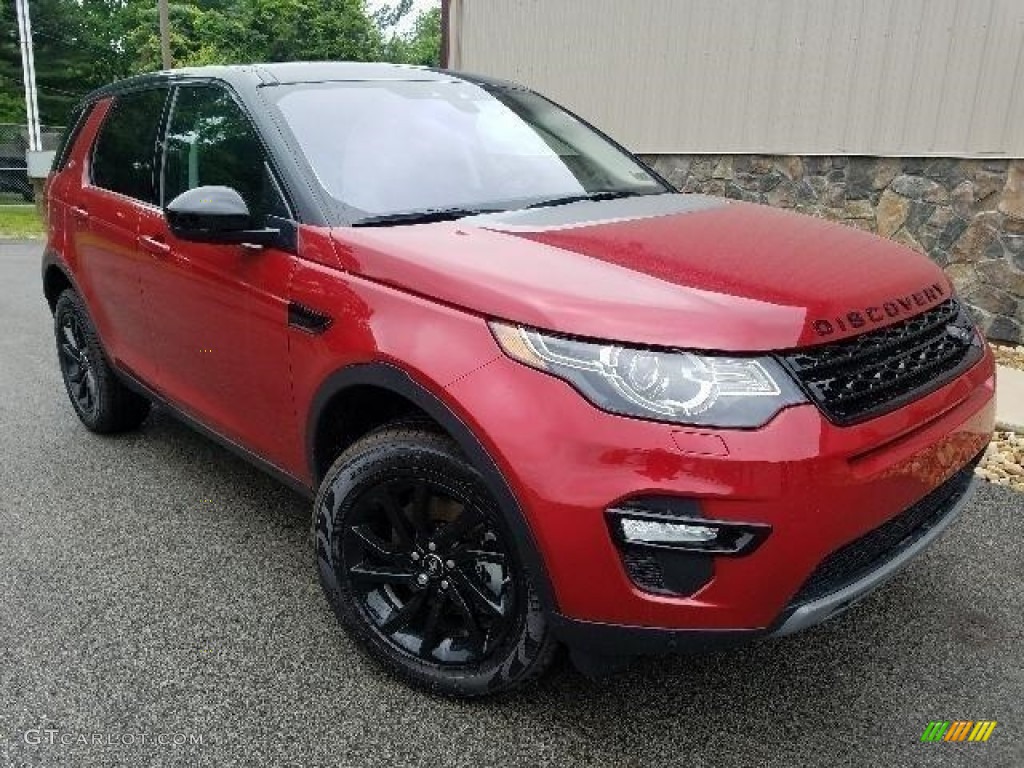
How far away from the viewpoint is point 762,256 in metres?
2.26

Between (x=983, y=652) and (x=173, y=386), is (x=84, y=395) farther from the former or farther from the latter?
(x=983, y=652)

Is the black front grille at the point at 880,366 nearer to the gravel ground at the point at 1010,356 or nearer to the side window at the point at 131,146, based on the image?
the side window at the point at 131,146

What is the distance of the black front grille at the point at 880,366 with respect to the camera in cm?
193

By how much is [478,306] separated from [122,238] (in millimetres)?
2151

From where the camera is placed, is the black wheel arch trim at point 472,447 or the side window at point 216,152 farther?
the side window at point 216,152

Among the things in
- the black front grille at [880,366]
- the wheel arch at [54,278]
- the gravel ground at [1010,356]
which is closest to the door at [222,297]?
the wheel arch at [54,278]

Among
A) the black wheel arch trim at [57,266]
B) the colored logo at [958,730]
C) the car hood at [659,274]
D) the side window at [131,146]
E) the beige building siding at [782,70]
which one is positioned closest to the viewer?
the car hood at [659,274]

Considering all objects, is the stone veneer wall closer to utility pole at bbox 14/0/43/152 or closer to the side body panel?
the side body panel

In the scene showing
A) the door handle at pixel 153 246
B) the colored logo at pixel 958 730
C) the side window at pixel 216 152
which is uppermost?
the side window at pixel 216 152

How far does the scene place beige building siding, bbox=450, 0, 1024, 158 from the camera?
20.8ft

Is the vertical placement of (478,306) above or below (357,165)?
below

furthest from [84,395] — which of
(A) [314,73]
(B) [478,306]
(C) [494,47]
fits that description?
(C) [494,47]

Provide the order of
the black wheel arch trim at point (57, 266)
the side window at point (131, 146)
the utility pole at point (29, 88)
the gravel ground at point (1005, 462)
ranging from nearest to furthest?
the side window at point (131, 146) < the gravel ground at point (1005, 462) < the black wheel arch trim at point (57, 266) < the utility pole at point (29, 88)

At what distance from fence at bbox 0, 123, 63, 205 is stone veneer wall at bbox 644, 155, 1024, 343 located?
2316 centimetres
